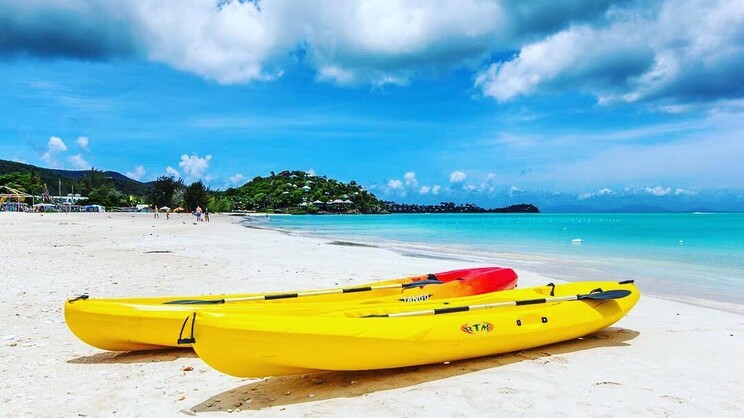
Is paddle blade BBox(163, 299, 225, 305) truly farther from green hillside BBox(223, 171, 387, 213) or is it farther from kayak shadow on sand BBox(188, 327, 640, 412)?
green hillside BBox(223, 171, 387, 213)

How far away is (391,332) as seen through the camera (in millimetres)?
4070

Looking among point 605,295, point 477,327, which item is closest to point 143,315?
point 477,327

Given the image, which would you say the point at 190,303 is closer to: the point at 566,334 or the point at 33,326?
the point at 33,326

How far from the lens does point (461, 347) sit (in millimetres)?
4430

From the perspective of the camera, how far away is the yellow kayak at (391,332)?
3615 mm

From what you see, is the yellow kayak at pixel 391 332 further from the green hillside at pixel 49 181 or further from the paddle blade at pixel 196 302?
the green hillside at pixel 49 181

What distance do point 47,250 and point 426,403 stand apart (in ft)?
45.0

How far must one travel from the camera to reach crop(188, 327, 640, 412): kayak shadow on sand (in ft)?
12.5

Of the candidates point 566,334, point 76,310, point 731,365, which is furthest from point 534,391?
point 76,310

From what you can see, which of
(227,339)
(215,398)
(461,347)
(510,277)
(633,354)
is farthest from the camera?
(510,277)

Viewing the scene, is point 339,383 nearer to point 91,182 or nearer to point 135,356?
point 135,356

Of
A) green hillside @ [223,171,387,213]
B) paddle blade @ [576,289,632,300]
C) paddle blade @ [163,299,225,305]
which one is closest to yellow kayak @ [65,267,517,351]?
paddle blade @ [163,299,225,305]

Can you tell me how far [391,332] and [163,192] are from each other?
83.5 m

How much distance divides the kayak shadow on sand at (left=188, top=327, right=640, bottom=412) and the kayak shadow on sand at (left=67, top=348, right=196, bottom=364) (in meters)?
1.24
